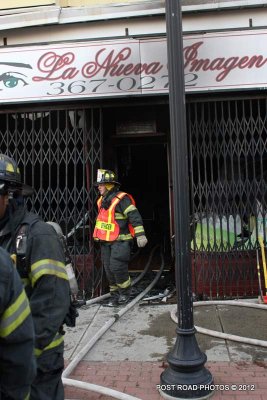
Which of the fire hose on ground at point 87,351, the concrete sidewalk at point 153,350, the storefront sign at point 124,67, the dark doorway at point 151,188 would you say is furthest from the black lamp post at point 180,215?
the dark doorway at point 151,188

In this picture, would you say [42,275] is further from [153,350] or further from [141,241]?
[141,241]

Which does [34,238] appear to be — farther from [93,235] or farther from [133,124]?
[133,124]

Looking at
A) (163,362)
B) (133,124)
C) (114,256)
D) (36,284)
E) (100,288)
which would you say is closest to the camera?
(36,284)

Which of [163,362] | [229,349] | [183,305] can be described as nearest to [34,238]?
[183,305]

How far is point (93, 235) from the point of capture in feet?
21.7

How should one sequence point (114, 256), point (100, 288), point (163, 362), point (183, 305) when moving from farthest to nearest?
1. point (100, 288)
2. point (114, 256)
3. point (163, 362)
4. point (183, 305)

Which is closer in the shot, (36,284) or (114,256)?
(36,284)

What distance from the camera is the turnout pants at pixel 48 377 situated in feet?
7.30

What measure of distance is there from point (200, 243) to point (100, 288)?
5.54ft

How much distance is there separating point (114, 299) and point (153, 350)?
1839 millimetres

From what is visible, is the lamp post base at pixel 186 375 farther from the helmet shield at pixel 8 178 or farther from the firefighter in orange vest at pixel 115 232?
the firefighter in orange vest at pixel 115 232

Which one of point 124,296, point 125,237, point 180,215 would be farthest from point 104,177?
point 180,215

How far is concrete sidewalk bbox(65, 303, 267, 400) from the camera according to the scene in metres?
3.84

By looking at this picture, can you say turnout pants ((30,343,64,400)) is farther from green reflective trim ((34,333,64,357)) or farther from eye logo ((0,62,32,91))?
eye logo ((0,62,32,91))
